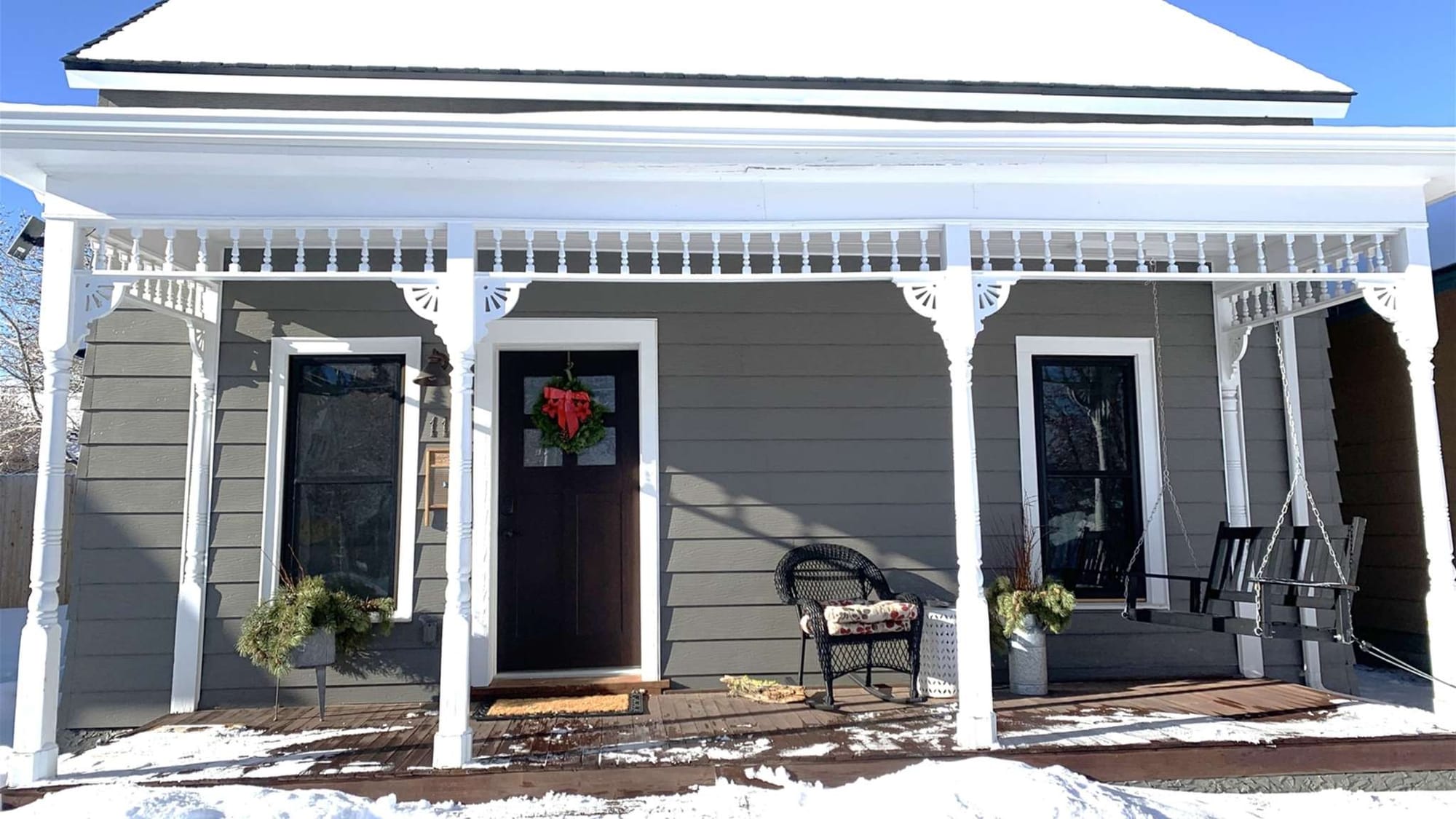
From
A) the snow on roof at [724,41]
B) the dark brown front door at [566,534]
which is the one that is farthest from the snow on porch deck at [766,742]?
the snow on roof at [724,41]

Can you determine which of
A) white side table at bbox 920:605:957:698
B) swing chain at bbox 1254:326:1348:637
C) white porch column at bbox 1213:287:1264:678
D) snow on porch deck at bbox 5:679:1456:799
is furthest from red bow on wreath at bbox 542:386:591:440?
white porch column at bbox 1213:287:1264:678

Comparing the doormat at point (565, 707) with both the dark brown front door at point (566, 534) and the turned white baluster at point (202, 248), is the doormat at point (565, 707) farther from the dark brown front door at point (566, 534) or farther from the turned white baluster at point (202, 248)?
the turned white baluster at point (202, 248)

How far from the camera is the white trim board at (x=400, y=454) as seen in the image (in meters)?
5.04

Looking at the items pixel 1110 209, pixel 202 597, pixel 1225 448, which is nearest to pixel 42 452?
pixel 202 597

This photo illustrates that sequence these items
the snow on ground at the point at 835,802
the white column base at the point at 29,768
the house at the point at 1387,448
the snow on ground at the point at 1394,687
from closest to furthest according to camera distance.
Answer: the snow on ground at the point at 835,802, the white column base at the point at 29,768, the snow on ground at the point at 1394,687, the house at the point at 1387,448

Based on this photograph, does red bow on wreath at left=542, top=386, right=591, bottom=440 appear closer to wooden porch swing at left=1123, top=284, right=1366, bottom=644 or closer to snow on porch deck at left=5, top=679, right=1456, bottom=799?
snow on porch deck at left=5, top=679, right=1456, bottom=799

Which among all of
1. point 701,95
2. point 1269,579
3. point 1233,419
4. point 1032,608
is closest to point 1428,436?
point 1269,579

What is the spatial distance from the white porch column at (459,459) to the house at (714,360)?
26 centimetres

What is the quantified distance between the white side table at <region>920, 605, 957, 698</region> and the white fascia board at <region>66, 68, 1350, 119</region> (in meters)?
2.82

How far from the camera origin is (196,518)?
4.98 metres

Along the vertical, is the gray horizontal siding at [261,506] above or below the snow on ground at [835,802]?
above

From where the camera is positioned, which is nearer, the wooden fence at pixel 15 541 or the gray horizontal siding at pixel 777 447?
the gray horizontal siding at pixel 777 447

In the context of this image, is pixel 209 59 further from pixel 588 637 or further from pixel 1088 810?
pixel 1088 810

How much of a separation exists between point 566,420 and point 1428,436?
3984mm
